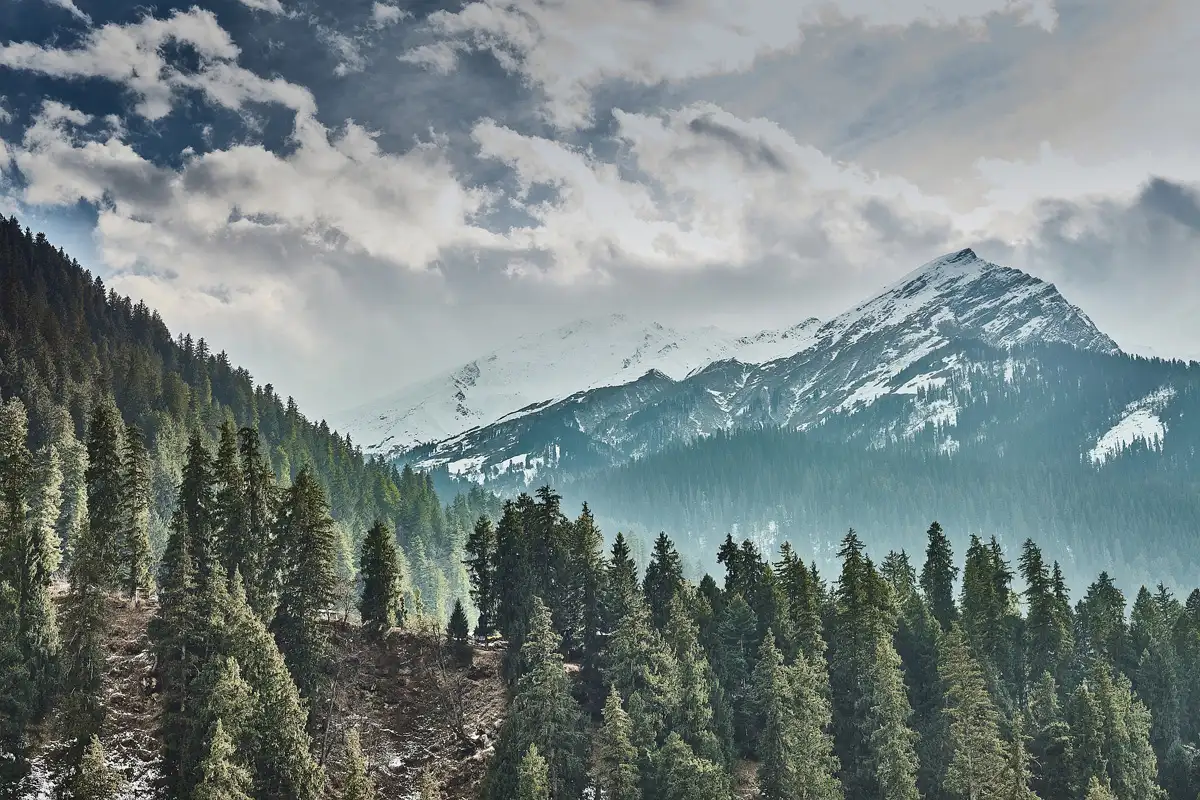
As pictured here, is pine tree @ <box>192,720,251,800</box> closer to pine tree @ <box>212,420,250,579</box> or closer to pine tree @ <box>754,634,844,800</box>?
pine tree @ <box>212,420,250,579</box>

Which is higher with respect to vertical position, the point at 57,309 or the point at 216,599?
the point at 57,309

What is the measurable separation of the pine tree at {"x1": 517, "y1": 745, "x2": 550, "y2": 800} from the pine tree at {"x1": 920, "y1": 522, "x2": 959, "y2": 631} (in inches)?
2061

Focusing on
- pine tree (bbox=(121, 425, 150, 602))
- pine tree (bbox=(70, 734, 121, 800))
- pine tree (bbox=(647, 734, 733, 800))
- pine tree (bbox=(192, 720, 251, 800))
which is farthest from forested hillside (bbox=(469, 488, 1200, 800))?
pine tree (bbox=(121, 425, 150, 602))

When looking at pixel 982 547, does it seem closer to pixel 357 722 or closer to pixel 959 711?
pixel 959 711

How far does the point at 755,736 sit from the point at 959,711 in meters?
18.7

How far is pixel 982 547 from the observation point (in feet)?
368

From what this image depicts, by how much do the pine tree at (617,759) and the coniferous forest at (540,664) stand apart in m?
0.21

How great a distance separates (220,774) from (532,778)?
21.3 metres

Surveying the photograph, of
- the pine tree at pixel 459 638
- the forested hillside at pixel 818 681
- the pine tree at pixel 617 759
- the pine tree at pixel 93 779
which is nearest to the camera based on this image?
the pine tree at pixel 93 779

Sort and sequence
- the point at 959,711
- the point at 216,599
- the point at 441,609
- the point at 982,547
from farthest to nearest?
1. the point at 441,609
2. the point at 982,547
3. the point at 959,711
4. the point at 216,599

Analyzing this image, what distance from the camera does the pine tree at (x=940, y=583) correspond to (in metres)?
106

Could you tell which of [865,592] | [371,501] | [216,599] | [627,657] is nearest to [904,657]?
[865,592]

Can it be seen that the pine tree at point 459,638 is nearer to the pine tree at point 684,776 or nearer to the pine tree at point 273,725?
the pine tree at point 684,776

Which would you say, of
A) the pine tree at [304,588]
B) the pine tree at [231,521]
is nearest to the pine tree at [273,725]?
the pine tree at [304,588]
